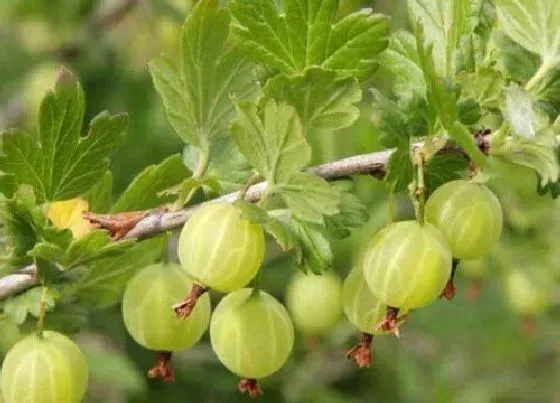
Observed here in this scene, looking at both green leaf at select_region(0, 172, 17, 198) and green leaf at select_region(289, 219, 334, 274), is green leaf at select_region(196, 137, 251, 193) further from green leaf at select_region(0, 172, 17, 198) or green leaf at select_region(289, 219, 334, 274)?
green leaf at select_region(0, 172, 17, 198)

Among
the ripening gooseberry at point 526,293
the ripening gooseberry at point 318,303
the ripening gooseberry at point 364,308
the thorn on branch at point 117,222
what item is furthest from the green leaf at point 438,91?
the ripening gooseberry at point 526,293

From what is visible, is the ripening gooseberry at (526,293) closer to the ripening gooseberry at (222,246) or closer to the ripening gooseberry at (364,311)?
the ripening gooseberry at (364,311)

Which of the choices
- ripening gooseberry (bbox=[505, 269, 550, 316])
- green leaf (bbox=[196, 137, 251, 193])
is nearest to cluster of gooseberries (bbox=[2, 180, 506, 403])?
green leaf (bbox=[196, 137, 251, 193])

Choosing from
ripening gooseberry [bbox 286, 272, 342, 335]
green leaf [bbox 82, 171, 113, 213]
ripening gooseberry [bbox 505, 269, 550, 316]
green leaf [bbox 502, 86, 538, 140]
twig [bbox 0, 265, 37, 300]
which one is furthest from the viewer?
ripening gooseberry [bbox 505, 269, 550, 316]

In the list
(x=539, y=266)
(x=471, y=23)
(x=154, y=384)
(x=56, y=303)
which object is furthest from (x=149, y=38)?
(x=471, y=23)

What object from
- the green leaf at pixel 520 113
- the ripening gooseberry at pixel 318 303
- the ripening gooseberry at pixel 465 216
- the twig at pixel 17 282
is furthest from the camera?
the ripening gooseberry at pixel 318 303

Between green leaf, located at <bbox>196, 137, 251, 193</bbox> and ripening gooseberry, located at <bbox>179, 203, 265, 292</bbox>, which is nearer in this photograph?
ripening gooseberry, located at <bbox>179, 203, 265, 292</bbox>

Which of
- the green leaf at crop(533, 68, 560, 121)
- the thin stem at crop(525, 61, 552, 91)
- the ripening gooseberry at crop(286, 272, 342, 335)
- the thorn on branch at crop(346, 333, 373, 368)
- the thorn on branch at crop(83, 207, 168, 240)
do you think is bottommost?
the ripening gooseberry at crop(286, 272, 342, 335)

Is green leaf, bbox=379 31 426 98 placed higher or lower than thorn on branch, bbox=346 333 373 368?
higher

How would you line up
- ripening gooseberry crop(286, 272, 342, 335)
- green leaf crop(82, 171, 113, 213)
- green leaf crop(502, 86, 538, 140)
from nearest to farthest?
1. green leaf crop(502, 86, 538, 140)
2. green leaf crop(82, 171, 113, 213)
3. ripening gooseberry crop(286, 272, 342, 335)
